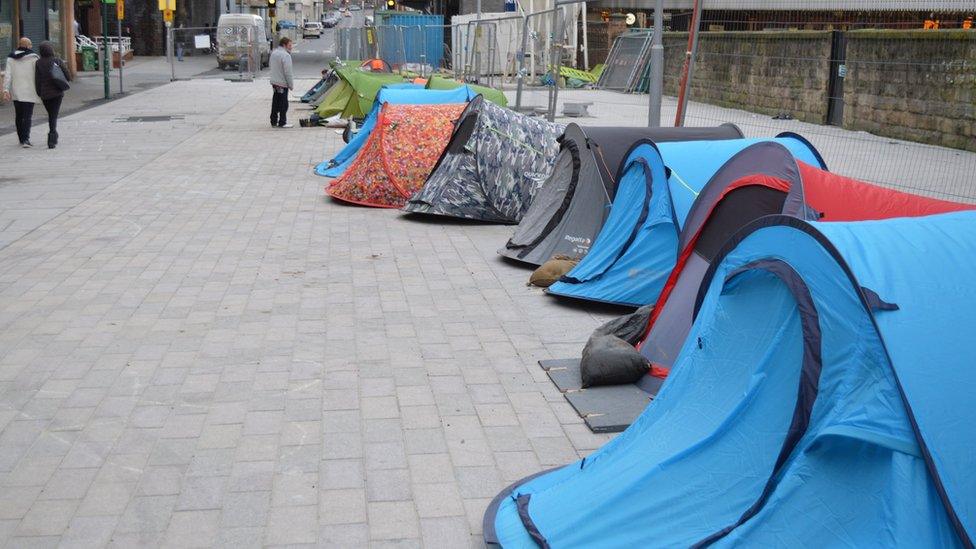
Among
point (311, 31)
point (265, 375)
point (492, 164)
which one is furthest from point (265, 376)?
point (311, 31)

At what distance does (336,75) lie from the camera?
26.2 metres

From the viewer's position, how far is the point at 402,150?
42.1 ft

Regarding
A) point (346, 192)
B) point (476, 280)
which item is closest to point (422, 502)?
point (476, 280)

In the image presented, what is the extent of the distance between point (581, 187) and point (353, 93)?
14420 mm

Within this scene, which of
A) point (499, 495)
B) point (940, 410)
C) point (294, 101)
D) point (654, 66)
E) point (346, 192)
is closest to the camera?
point (940, 410)

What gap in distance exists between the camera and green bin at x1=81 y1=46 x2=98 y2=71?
40.8 metres

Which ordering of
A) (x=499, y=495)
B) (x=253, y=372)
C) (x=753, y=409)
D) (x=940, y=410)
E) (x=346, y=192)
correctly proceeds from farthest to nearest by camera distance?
(x=346, y=192) < (x=253, y=372) < (x=499, y=495) < (x=753, y=409) < (x=940, y=410)

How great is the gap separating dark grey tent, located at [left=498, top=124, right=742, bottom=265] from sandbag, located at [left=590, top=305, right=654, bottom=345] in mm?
2000

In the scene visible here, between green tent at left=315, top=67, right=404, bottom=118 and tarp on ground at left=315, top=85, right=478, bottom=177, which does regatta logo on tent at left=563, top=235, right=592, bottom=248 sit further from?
green tent at left=315, top=67, right=404, bottom=118

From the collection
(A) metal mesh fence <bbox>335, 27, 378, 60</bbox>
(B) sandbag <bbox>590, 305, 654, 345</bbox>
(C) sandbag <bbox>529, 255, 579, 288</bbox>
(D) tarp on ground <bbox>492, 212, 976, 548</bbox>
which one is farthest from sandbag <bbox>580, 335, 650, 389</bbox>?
(A) metal mesh fence <bbox>335, 27, 378, 60</bbox>

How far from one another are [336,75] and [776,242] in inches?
906

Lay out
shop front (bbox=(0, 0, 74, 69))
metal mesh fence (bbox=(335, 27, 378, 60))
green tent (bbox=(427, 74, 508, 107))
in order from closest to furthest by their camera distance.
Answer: green tent (bbox=(427, 74, 508, 107))
shop front (bbox=(0, 0, 74, 69))
metal mesh fence (bbox=(335, 27, 378, 60))

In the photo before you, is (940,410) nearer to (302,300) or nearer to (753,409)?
(753,409)

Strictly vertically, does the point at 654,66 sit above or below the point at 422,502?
above
